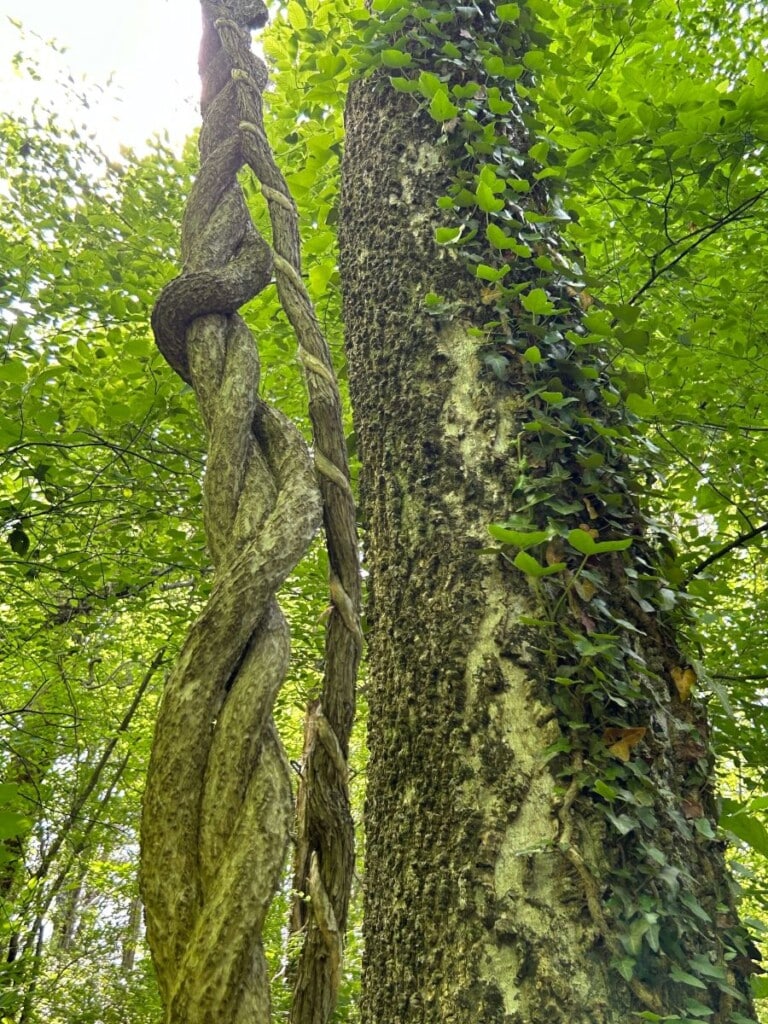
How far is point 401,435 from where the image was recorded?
953 mm

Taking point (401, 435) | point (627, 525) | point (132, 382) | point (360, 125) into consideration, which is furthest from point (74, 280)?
point (627, 525)

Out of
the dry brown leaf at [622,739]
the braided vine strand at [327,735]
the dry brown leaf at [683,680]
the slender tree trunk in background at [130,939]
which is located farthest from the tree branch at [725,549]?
the slender tree trunk in background at [130,939]

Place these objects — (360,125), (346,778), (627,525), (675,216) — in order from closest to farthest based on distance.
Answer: (346,778), (627,525), (360,125), (675,216)

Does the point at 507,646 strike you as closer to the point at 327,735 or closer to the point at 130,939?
the point at 327,735

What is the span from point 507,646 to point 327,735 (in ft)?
0.68

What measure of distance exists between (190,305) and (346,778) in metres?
0.62

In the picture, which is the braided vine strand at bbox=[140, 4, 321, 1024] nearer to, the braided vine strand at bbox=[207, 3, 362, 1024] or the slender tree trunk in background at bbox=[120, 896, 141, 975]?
the braided vine strand at bbox=[207, 3, 362, 1024]

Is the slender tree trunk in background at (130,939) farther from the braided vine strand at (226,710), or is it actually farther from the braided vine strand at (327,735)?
the braided vine strand at (226,710)

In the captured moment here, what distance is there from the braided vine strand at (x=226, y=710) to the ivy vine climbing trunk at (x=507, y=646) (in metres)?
0.19

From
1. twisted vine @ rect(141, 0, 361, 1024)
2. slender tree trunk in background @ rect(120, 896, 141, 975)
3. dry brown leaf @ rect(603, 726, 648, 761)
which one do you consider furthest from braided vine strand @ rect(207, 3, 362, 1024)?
slender tree trunk in background @ rect(120, 896, 141, 975)

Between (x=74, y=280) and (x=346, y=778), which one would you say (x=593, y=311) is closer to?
(x=346, y=778)

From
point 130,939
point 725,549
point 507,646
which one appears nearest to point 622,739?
point 507,646

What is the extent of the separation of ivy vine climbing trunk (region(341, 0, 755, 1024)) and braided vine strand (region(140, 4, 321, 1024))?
0.19m

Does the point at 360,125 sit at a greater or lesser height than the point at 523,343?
greater
